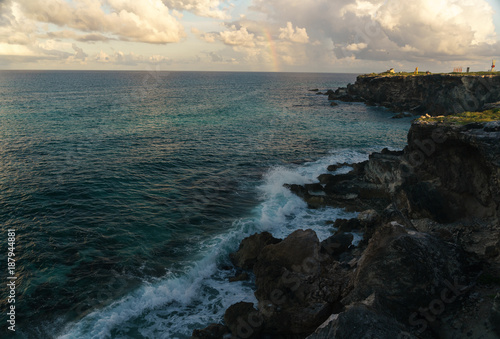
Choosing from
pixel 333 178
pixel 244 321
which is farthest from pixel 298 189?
pixel 244 321

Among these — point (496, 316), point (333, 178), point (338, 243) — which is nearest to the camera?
point (496, 316)

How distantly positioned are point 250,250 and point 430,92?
3235 inches

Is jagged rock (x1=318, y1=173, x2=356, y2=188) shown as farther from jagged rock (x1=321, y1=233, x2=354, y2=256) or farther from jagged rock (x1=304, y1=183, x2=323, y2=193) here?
jagged rock (x1=321, y1=233, x2=354, y2=256)

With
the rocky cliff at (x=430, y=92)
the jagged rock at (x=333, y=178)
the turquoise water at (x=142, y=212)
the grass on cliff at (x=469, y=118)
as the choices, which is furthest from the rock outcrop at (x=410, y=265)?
the rocky cliff at (x=430, y=92)

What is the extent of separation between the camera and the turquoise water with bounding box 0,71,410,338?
16848mm

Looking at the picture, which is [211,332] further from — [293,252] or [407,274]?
[407,274]

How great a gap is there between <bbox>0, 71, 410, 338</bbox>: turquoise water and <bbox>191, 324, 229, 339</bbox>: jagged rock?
1.37 metres

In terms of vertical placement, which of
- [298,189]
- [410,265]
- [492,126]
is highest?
[492,126]

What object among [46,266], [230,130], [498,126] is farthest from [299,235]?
[230,130]

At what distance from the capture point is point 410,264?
1291cm

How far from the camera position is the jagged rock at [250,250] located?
810 inches

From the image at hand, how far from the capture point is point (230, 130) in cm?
6141

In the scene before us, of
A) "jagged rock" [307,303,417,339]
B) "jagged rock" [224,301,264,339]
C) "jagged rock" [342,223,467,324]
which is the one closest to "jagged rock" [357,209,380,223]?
"jagged rock" [342,223,467,324]

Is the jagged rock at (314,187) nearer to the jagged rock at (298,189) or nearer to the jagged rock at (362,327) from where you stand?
the jagged rock at (298,189)
